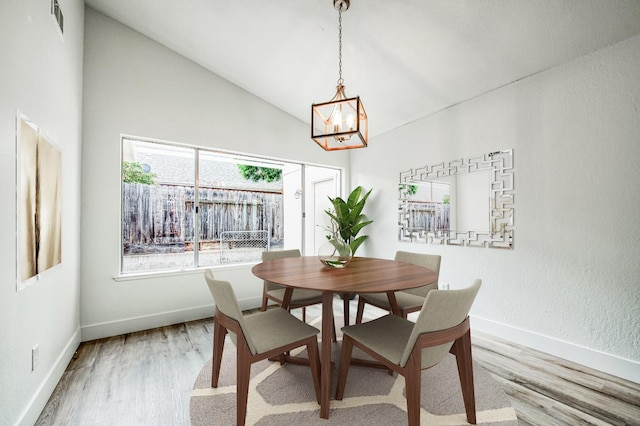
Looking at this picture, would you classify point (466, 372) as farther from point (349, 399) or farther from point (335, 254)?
point (335, 254)

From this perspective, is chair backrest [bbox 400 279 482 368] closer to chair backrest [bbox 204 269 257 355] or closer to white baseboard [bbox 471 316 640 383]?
chair backrest [bbox 204 269 257 355]

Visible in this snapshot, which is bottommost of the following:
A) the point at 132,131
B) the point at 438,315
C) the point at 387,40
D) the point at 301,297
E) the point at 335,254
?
the point at 301,297

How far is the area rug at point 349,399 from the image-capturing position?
156 cm

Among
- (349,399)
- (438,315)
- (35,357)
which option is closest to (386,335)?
(438,315)

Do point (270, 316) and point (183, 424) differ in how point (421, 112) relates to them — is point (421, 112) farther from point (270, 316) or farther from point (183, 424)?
point (183, 424)

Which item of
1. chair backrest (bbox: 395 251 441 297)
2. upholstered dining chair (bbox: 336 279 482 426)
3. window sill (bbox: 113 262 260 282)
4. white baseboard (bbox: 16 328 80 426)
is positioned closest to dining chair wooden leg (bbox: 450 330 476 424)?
upholstered dining chair (bbox: 336 279 482 426)

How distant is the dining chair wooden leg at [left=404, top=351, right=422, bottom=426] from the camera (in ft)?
→ 4.12

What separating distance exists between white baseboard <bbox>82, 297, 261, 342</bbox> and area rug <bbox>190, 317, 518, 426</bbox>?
1.18 metres

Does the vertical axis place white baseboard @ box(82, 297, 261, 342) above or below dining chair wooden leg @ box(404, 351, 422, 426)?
below

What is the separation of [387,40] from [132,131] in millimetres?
2715

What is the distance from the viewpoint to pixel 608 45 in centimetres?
206

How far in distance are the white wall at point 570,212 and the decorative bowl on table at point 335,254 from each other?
166cm

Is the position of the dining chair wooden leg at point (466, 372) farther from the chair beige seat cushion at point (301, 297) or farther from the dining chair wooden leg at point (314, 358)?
the chair beige seat cushion at point (301, 297)

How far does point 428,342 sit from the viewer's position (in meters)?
1.29
